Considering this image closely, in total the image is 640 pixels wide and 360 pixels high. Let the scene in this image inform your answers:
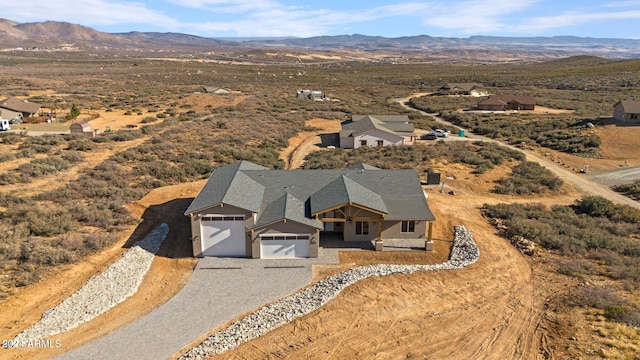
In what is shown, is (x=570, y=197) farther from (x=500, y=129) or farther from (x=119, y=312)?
(x=119, y=312)

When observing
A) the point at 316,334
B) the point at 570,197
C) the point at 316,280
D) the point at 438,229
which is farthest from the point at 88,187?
the point at 570,197

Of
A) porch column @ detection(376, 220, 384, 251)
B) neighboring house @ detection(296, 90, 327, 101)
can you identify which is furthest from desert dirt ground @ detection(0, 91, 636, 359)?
neighboring house @ detection(296, 90, 327, 101)

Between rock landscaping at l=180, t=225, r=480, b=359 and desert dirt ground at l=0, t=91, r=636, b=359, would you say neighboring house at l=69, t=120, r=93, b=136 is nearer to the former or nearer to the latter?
desert dirt ground at l=0, t=91, r=636, b=359

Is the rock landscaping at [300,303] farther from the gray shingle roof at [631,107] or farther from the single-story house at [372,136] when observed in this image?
the gray shingle roof at [631,107]

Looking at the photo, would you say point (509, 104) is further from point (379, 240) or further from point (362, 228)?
point (379, 240)


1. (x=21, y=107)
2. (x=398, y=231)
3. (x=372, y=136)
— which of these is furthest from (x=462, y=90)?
(x=21, y=107)
